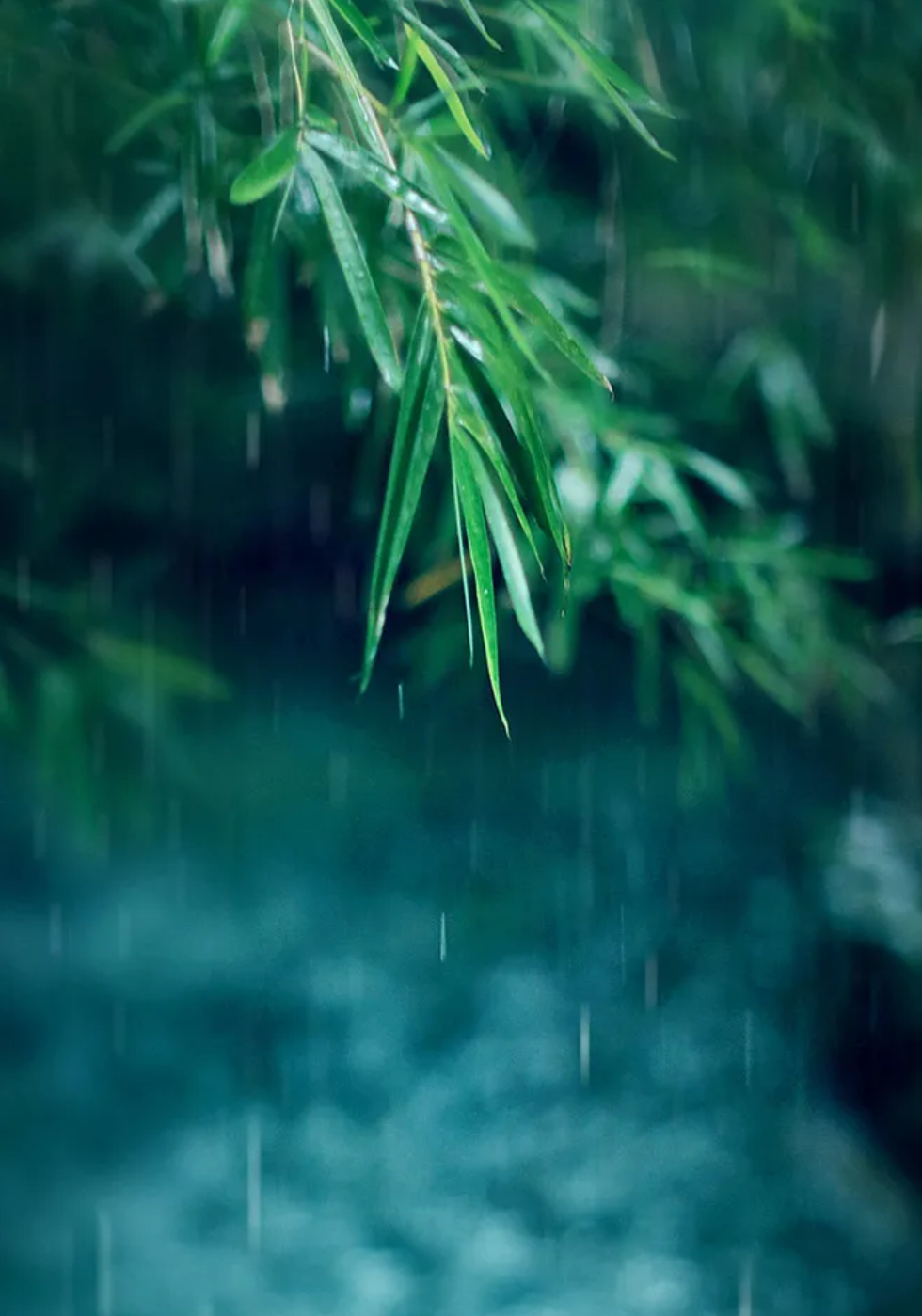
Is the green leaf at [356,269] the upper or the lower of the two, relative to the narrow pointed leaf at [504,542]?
upper

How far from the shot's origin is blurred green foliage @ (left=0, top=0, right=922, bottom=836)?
1359mm

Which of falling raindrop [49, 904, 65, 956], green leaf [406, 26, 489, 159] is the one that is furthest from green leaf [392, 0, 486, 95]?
falling raindrop [49, 904, 65, 956]

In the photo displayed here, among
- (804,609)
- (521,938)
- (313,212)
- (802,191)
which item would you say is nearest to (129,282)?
(313,212)

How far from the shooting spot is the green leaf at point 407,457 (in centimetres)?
93

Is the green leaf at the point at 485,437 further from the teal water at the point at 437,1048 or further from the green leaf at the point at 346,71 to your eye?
the teal water at the point at 437,1048

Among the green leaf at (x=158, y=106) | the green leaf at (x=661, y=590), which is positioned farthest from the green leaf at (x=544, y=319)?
the green leaf at (x=661, y=590)

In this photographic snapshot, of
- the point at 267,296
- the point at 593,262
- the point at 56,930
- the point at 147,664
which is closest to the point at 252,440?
the point at 147,664

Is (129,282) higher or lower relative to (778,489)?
→ higher

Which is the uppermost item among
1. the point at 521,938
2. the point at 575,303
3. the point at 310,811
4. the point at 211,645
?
the point at 575,303

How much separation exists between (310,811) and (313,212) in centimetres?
164

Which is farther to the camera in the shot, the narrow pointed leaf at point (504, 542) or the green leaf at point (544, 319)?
the narrow pointed leaf at point (504, 542)

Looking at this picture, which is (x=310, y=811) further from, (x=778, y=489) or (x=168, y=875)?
(x=778, y=489)

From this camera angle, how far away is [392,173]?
35.0 inches

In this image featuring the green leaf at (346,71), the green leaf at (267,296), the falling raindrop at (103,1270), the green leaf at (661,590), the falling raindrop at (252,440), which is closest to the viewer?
the green leaf at (346,71)
